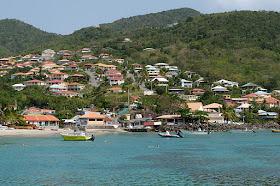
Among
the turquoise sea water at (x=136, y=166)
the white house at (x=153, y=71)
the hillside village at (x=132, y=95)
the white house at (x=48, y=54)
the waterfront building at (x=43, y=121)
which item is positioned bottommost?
the turquoise sea water at (x=136, y=166)

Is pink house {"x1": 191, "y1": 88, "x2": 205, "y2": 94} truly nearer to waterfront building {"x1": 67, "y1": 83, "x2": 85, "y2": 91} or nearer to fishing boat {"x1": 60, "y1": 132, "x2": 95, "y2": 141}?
waterfront building {"x1": 67, "y1": 83, "x2": 85, "y2": 91}

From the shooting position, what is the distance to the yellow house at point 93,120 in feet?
283

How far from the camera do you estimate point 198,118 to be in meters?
83.9

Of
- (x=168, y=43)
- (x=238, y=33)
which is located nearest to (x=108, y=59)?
(x=168, y=43)

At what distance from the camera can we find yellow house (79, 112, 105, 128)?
86.2 meters

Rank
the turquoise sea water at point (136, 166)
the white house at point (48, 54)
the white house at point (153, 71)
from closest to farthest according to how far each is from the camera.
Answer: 1. the turquoise sea water at point (136, 166)
2. the white house at point (153, 71)
3. the white house at point (48, 54)

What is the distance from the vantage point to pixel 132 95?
111938 millimetres

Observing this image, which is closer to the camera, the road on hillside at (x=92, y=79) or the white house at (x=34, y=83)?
the white house at (x=34, y=83)

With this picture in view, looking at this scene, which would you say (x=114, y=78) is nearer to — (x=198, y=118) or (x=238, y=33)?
(x=198, y=118)

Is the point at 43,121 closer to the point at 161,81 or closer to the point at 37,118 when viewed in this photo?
the point at 37,118

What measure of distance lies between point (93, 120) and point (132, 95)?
2647 centimetres

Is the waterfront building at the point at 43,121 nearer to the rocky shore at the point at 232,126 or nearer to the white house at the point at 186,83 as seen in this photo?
the rocky shore at the point at 232,126

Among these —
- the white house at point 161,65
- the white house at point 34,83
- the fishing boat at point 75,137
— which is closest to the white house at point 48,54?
the white house at point 161,65

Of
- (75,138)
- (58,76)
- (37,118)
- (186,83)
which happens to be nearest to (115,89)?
(186,83)
